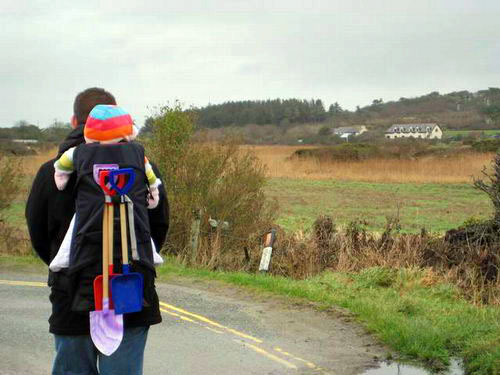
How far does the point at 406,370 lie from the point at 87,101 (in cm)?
419

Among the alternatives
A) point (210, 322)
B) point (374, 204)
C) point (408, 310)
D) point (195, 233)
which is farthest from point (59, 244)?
point (374, 204)

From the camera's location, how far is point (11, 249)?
14.9 m

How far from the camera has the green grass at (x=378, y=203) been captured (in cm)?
2183

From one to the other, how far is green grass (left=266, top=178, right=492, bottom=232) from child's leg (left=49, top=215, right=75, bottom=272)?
49.5 ft

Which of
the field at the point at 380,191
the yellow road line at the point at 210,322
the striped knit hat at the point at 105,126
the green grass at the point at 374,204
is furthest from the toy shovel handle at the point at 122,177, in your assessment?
the green grass at the point at 374,204

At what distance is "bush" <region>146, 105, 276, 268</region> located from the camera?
14.4 meters

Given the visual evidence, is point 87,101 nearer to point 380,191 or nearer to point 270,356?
point 270,356

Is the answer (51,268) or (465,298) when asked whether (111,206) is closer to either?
(51,268)

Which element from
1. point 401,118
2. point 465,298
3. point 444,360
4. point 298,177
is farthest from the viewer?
point 401,118

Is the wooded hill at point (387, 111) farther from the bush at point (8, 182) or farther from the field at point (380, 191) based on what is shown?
the bush at point (8, 182)

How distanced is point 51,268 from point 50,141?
2404 centimetres

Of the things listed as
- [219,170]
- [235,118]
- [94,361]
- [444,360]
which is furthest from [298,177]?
[235,118]

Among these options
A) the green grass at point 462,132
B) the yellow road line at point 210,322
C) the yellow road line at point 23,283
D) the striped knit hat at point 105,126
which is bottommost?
the green grass at point 462,132

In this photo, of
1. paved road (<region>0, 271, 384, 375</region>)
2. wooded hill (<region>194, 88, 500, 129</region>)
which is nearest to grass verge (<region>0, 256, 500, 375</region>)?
paved road (<region>0, 271, 384, 375</region>)
